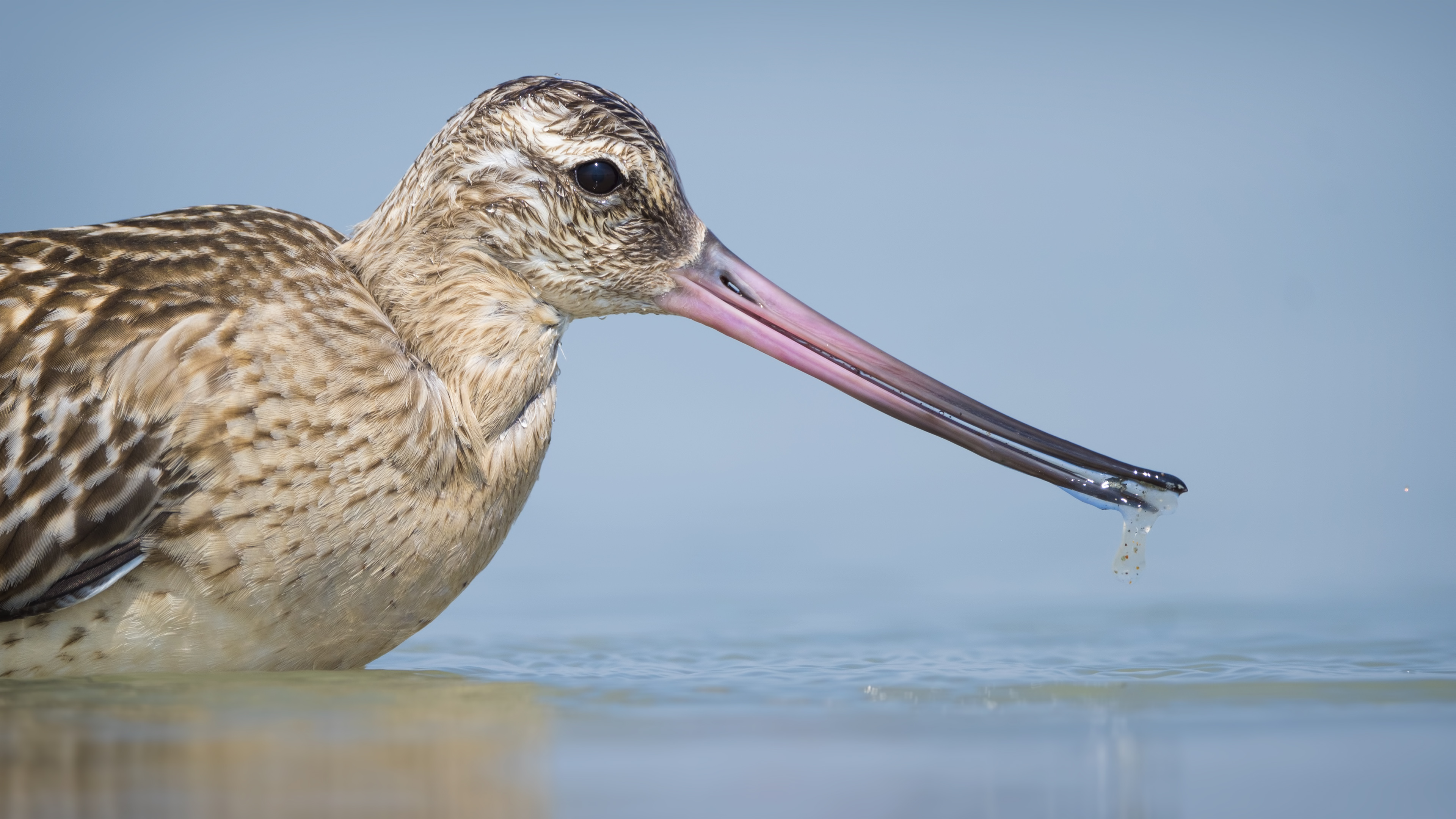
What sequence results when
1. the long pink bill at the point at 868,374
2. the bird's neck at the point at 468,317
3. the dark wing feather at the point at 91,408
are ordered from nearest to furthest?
1. the dark wing feather at the point at 91,408
2. the long pink bill at the point at 868,374
3. the bird's neck at the point at 468,317

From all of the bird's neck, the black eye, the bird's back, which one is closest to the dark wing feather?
the bird's back

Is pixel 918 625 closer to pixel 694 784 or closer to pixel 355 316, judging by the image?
pixel 355 316

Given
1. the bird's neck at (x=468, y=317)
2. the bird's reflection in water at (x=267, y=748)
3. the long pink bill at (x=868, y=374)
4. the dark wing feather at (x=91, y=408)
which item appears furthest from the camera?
the bird's neck at (x=468, y=317)

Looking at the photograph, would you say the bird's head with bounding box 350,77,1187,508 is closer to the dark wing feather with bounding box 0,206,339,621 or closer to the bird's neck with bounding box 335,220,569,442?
the bird's neck with bounding box 335,220,569,442

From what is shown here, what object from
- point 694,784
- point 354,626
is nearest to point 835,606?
point 354,626

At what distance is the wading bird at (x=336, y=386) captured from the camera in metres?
4.79

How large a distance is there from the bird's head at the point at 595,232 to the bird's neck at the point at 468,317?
1 cm

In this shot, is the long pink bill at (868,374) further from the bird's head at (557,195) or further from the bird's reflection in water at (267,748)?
the bird's reflection in water at (267,748)

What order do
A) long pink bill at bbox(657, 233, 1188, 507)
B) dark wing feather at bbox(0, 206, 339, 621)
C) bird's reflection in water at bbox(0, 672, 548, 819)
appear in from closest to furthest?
1. bird's reflection in water at bbox(0, 672, 548, 819)
2. dark wing feather at bbox(0, 206, 339, 621)
3. long pink bill at bbox(657, 233, 1188, 507)

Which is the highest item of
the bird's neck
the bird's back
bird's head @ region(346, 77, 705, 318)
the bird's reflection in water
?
bird's head @ region(346, 77, 705, 318)

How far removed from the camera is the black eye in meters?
5.41

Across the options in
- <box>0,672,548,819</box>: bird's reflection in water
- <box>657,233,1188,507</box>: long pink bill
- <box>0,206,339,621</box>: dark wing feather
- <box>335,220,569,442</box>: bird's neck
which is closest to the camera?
<box>0,672,548,819</box>: bird's reflection in water

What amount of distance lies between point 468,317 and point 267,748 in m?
1.85

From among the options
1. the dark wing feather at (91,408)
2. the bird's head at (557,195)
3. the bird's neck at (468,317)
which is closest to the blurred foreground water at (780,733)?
the dark wing feather at (91,408)
